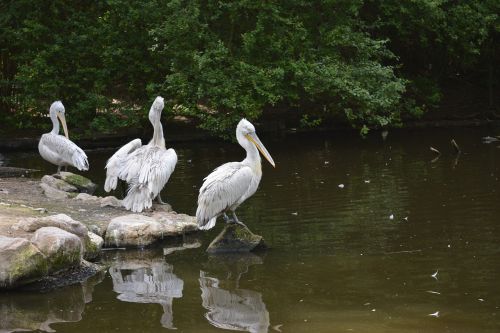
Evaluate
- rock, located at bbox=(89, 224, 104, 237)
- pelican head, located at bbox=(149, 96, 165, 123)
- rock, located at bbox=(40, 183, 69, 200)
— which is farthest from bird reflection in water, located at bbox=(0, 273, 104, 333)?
pelican head, located at bbox=(149, 96, 165, 123)

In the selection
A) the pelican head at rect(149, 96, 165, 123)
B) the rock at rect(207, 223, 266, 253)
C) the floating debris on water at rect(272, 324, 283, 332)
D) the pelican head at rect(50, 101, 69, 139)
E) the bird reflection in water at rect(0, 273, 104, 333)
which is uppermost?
the pelican head at rect(149, 96, 165, 123)

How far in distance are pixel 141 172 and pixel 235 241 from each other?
76.7 inches

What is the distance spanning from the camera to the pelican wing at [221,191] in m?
9.66

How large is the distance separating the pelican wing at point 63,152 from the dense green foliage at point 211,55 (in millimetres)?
4547

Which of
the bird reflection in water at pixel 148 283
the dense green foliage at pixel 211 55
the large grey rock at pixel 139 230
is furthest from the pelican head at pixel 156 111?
the dense green foliage at pixel 211 55

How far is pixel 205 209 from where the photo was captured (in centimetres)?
972

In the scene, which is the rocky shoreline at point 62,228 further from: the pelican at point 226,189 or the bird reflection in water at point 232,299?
the bird reflection in water at point 232,299

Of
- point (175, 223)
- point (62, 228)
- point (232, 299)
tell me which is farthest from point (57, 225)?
point (232, 299)

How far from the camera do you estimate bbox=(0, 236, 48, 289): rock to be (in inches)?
299

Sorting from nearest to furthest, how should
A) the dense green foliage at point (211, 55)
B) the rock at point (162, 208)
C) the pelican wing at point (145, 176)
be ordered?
the pelican wing at point (145, 176), the rock at point (162, 208), the dense green foliage at point (211, 55)

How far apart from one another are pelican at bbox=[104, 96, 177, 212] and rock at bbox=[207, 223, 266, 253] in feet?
5.04

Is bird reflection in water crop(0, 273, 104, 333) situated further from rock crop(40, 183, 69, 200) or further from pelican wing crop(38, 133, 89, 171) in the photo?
pelican wing crop(38, 133, 89, 171)

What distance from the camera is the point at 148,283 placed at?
836 cm

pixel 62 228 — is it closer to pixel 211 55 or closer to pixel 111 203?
pixel 111 203
